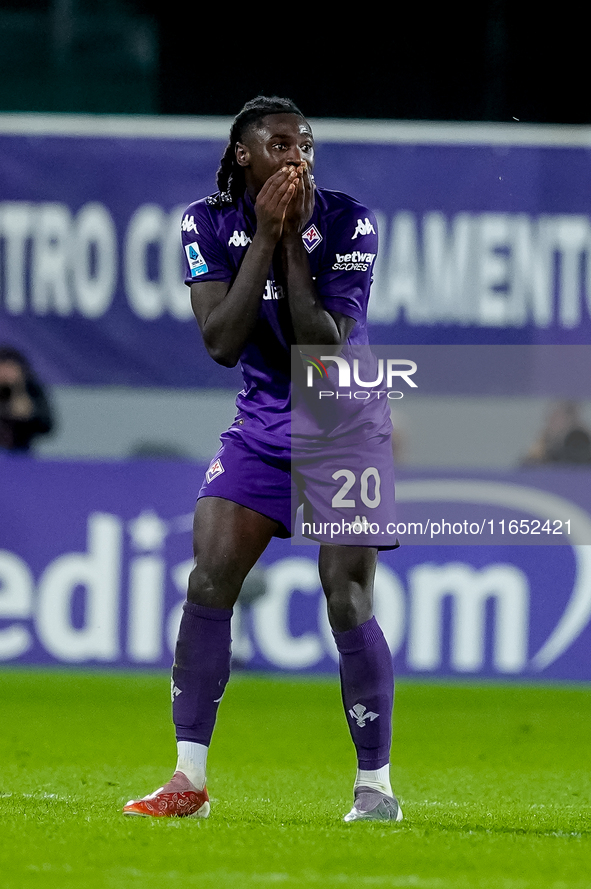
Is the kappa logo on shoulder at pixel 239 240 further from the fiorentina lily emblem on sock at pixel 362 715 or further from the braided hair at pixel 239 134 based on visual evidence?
the fiorentina lily emblem on sock at pixel 362 715

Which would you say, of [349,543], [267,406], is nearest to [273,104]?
[267,406]

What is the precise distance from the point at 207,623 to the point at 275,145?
1.19 m

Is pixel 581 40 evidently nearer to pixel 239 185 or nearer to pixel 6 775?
pixel 239 185

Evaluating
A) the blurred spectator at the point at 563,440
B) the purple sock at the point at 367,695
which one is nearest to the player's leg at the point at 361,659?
the purple sock at the point at 367,695

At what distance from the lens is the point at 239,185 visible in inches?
139

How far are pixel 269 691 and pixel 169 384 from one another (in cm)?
159

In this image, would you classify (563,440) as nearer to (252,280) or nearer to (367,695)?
(367,695)

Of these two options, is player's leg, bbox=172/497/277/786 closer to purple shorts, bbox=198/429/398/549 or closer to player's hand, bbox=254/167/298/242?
purple shorts, bbox=198/429/398/549

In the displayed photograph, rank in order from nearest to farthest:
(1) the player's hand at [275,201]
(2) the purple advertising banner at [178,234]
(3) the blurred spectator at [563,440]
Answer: (1) the player's hand at [275,201] → (3) the blurred spectator at [563,440] → (2) the purple advertising banner at [178,234]

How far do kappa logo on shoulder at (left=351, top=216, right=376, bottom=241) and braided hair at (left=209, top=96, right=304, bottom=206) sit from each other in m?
0.31

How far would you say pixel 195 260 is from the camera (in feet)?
11.1

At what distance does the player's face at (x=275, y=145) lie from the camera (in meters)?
3.31

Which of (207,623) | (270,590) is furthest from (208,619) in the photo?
(270,590)

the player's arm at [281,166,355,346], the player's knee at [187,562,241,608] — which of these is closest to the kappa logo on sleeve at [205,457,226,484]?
the player's knee at [187,562,241,608]
